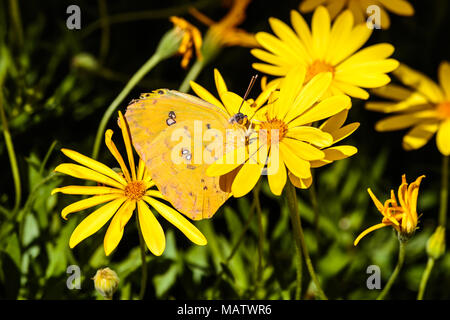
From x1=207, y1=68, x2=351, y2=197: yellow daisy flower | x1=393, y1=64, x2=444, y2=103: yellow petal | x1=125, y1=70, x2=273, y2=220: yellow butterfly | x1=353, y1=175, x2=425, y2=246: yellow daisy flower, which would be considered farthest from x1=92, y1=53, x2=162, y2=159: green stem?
x1=393, y1=64, x2=444, y2=103: yellow petal

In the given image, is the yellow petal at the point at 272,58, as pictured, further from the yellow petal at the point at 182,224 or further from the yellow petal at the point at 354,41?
the yellow petal at the point at 182,224

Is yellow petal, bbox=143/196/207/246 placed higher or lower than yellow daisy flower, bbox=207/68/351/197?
lower

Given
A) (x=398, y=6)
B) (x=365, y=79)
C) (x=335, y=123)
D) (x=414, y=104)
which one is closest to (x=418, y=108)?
(x=414, y=104)

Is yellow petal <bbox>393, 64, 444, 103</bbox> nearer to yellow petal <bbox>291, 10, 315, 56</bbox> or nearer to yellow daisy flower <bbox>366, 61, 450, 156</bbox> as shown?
yellow daisy flower <bbox>366, 61, 450, 156</bbox>

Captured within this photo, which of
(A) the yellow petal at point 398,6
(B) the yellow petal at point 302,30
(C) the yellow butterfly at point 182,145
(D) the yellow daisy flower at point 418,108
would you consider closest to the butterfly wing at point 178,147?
(C) the yellow butterfly at point 182,145

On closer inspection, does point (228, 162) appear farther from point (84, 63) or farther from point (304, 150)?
point (84, 63)

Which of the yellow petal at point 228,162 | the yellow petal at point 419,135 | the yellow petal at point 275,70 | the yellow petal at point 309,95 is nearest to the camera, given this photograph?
the yellow petal at point 228,162
